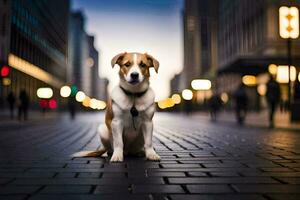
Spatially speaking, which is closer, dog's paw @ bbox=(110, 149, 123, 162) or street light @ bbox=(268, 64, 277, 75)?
dog's paw @ bbox=(110, 149, 123, 162)

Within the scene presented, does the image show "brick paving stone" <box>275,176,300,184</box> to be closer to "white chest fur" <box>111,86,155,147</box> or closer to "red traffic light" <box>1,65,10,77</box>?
"white chest fur" <box>111,86,155,147</box>

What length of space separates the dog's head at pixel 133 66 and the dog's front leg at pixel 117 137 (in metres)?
0.54

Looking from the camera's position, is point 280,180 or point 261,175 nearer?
point 280,180

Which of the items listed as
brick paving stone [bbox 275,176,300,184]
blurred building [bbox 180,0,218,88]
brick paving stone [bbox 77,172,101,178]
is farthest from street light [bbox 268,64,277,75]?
blurred building [bbox 180,0,218,88]

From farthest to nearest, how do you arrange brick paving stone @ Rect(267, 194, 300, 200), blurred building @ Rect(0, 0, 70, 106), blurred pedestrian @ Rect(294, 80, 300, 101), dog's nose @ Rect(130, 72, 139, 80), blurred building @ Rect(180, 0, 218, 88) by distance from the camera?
blurred building @ Rect(180, 0, 218, 88), blurred building @ Rect(0, 0, 70, 106), blurred pedestrian @ Rect(294, 80, 300, 101), dog's nose @ Rect(130, 72, 139, 80), brick paving stone @ Rect(267, 194, 300, 200)

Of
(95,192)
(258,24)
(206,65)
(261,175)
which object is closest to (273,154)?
(261,175)

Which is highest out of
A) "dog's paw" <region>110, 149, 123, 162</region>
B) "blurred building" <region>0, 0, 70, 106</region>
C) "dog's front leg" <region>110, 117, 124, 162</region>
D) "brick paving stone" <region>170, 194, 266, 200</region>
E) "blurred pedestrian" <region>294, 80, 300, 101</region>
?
"blurred building" <region>0, 0, 70, 106</region>

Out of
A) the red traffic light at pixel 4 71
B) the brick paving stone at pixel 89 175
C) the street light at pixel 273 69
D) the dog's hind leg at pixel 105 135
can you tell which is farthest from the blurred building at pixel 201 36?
the brick paving stone at pixel 89 175

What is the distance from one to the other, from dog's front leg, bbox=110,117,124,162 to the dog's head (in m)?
0.54

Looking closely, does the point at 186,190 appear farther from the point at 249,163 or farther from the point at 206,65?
the point at 206,65

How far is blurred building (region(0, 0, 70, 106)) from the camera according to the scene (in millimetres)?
32062

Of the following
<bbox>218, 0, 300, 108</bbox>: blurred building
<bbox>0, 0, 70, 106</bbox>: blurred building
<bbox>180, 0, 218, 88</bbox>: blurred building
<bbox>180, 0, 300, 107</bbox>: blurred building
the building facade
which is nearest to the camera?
<bbox>180, 0, 300, 107</bbox>: blurred building

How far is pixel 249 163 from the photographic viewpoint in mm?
4875

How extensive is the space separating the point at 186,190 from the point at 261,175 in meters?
1.08
